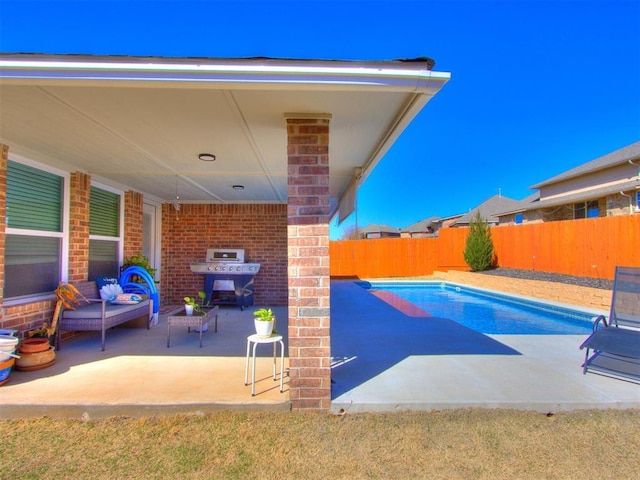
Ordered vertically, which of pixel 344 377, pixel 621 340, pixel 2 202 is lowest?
pixel 344 377

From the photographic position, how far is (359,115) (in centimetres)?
310

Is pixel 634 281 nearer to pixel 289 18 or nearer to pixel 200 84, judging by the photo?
pixel 200 84

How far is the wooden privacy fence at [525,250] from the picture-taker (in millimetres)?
10039

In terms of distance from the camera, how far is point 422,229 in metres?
44.3

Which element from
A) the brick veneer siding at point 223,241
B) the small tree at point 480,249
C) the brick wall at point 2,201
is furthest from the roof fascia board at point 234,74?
the small tree at point 480,249

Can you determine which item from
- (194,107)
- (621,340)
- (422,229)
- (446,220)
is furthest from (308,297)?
(422,229)

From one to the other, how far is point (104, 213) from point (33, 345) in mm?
3020

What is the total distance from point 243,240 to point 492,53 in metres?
11.7

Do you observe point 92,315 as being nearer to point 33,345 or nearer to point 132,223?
point 33,345

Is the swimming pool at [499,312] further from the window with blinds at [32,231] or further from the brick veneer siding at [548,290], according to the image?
the window with blinds at [32,231]

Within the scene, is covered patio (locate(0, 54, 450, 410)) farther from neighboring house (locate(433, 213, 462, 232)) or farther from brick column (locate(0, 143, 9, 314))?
neighboring house (locate(433, 213, 462, 232))

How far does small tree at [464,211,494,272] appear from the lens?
14.7m

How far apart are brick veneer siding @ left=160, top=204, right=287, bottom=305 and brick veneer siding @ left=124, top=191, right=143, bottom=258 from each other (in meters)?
1.21

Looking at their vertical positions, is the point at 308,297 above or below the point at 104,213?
below
